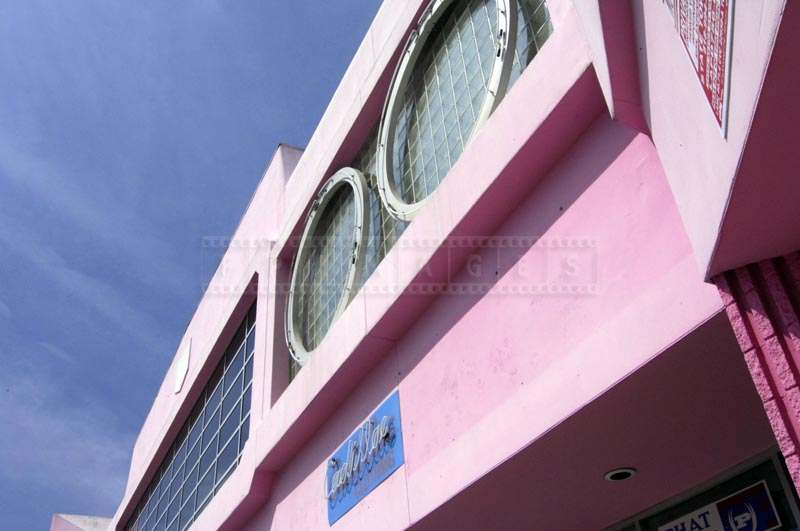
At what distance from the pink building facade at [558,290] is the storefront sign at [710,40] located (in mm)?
13

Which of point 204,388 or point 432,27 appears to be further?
point 204,388

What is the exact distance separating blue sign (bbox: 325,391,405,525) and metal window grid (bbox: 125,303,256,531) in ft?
11.0

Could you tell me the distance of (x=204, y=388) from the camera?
13867mm

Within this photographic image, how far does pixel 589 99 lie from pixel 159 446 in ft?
42.5

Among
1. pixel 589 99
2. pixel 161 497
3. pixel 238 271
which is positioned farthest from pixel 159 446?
pixel 589 99

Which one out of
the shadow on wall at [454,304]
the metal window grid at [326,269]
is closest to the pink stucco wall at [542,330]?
the shadow on wall at [454,304]

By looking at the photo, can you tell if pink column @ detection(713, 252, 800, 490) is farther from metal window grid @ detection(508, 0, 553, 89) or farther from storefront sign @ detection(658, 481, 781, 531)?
metal window grid @ detection(508, 0, 553, 89)

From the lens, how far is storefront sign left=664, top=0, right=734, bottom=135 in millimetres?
2332

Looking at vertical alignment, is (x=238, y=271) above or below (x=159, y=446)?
above

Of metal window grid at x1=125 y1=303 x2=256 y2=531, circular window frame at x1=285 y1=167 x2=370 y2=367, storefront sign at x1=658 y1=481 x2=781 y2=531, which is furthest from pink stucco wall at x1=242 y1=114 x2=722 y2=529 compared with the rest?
metal window grid at x1=125 y1=303 x2=256 y2=531

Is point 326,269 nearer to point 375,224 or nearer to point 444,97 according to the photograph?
point 375,224

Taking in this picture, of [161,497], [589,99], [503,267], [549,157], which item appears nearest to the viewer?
→ [589,99]

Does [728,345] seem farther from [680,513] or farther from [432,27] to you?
[432,27]

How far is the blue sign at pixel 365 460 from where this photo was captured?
6.36 metres
